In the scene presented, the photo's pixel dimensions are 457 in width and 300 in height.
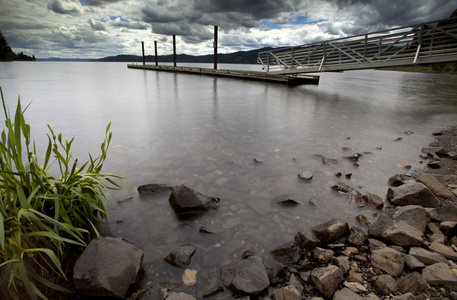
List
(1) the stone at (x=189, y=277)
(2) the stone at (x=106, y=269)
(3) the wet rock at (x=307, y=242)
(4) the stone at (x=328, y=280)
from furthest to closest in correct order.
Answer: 1. (3) the wet rock at (x=307, y=242)
2. (1) the stone at (x=189, y=277)
3. (4) the stone at (x=328, y=280)
4. (2) the stone at (x=106, y=269)

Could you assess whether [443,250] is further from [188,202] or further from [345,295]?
[188,202]

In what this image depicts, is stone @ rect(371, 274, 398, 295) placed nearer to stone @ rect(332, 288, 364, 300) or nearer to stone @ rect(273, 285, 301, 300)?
stone @ rect(332, 288, 364, 300)

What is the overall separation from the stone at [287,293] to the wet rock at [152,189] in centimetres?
218

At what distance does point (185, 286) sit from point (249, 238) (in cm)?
89

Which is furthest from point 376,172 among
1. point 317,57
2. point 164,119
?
point 317,57

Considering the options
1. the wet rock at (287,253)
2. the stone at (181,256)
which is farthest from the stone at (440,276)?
the stone at (181,256)

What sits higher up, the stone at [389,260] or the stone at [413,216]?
the stone at [413,216]

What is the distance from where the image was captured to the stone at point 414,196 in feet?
10.7

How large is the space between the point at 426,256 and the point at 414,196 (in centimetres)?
129

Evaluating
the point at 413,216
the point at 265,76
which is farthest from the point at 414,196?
the point at 265,76

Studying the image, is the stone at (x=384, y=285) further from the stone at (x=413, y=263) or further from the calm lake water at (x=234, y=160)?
the calm lake water at (x=234, y=160)

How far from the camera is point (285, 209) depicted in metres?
3.30

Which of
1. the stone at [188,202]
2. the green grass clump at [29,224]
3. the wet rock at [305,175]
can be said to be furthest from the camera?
the wet rock at [305,175]

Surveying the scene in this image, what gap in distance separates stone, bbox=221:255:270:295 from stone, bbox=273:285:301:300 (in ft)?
0.37
